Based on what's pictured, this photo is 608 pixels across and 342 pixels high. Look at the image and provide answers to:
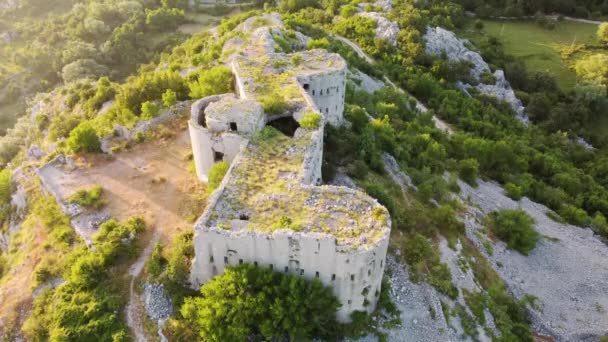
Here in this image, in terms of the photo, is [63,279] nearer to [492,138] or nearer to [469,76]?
[492,138]

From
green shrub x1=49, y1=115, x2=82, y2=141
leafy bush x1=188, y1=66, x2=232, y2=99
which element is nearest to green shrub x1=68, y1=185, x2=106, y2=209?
leafy bush x1=188, y1=66, x2=232, y2=99

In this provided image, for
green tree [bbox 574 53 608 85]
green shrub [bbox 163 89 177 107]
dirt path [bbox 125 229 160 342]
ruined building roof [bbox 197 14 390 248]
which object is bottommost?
green tree [bbox 574 53 608 85]

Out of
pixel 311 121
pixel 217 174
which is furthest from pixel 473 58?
pixel 217 174

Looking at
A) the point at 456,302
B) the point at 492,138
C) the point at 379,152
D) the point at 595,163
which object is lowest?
the point at 595,163

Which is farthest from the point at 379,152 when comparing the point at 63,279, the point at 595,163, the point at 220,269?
the point at 595,163

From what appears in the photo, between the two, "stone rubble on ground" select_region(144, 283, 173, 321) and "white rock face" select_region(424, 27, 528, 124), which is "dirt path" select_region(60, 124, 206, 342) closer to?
"stone rubble on ground" select_region(144, 283, 173, 321)

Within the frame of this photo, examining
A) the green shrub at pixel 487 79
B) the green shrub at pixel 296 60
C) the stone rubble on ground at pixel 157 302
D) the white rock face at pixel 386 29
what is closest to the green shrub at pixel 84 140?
the stone rubble on ground at pixel 157 302

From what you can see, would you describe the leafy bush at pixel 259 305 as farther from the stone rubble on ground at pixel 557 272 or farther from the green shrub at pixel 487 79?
the green shrub at pixel 487 79

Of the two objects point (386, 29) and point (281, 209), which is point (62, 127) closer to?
point (281, 209)
